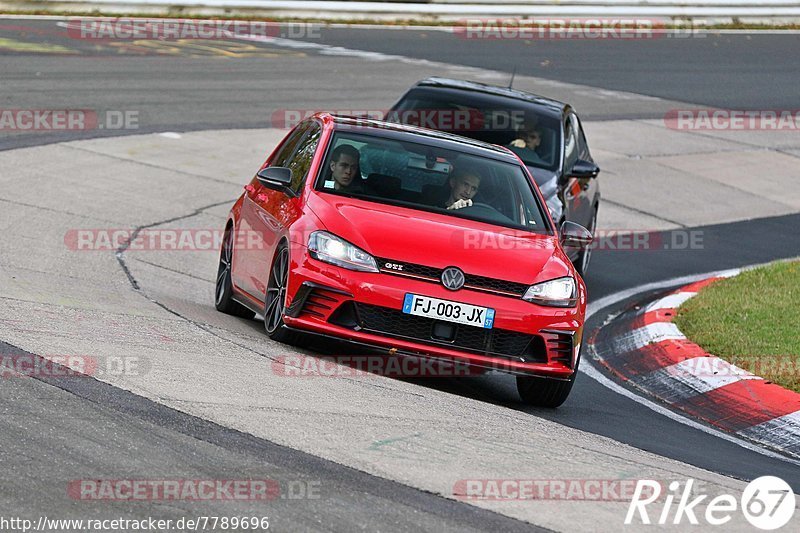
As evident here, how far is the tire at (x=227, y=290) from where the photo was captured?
1020cm

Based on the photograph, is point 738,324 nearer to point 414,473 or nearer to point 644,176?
point 414,473

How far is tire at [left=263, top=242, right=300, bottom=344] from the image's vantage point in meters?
8.52

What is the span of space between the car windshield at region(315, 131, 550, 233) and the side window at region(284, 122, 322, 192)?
148 mm

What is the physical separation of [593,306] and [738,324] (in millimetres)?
1955

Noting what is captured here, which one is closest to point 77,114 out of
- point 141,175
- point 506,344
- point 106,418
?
point 141,175

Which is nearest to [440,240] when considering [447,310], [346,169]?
[447,310]

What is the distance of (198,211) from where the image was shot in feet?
48.5

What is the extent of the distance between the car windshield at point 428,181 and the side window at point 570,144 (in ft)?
12.5

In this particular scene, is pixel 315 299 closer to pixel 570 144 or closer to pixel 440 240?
pixel 440 240

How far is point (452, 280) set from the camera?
26.8 feet

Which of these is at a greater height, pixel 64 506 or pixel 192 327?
pixel 64 506
